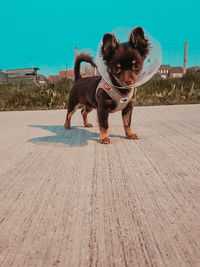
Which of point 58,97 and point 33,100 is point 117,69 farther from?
point 33,100

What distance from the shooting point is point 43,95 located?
6344 mm

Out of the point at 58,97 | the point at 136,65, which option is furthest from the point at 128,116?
the point at 58,97

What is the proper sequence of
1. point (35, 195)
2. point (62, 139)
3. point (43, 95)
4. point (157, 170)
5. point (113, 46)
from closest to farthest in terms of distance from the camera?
point (35, 195), point (157, 170), point (113, 46), point (62, 139), point (43, 95)

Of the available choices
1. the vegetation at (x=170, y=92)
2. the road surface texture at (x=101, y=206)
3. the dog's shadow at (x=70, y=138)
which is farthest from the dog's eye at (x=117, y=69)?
the vegetation at (x=170, y=92)

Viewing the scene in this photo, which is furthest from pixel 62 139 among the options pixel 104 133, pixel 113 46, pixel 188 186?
pixel 188 186

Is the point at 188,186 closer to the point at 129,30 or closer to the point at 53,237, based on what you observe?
the point at 53,237

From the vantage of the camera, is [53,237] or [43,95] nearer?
[53,237]

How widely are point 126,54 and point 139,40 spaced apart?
18 centimetres

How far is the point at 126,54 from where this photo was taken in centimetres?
176

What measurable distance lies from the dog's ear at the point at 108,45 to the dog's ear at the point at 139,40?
0.15 m

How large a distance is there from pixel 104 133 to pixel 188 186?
3.82 feet

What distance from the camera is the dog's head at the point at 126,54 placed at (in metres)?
1.76

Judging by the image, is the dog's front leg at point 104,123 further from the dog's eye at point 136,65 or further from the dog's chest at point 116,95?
the dog's eye at point 136,65

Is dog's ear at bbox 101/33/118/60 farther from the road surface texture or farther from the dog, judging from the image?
the road surface texture
